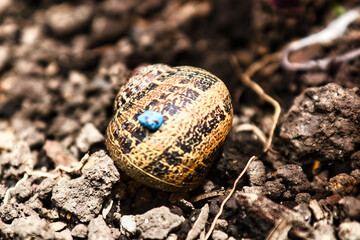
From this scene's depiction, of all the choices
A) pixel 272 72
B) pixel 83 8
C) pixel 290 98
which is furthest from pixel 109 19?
pixel 290 98

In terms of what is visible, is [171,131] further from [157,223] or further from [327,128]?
[327,128]

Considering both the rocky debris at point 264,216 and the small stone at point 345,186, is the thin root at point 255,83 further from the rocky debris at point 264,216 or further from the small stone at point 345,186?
the rocky debris at point 264,216

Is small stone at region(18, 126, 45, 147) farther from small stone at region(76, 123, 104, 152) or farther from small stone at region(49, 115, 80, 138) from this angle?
small stone at region(76, 123, 104, 152)

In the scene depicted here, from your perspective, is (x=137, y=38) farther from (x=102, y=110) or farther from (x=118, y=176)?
(x=118, y=176)

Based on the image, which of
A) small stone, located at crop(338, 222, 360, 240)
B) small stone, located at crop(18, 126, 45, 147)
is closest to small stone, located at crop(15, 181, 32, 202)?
small stone, located at crop(18, 126, 45, 147)

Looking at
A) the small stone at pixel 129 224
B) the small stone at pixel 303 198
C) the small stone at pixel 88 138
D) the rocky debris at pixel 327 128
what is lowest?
the small stone at pixel 129 224

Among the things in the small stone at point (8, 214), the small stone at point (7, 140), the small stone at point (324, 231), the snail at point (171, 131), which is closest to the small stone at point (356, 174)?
the small stone at point (324, 231)
